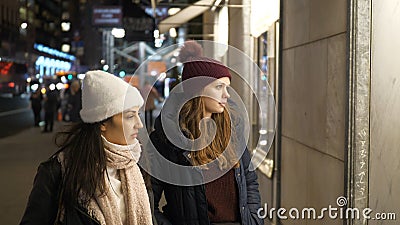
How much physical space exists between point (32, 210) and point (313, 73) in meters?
2.41

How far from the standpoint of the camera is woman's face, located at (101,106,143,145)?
230 cm

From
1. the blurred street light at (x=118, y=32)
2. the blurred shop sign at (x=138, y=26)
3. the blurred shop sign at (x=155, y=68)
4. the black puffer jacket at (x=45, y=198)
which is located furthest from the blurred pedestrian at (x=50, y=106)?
the blurred street light at (x=118, y=32)

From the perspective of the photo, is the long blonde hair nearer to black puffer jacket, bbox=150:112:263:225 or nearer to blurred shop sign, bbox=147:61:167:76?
black puffer jacket, bbox=150:112:263:225

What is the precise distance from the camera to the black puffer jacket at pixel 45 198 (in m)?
2.10

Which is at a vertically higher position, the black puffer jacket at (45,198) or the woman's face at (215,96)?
the woman's face at (215,96)

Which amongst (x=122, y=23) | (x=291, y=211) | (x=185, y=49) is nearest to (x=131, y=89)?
(x=185, y=49)

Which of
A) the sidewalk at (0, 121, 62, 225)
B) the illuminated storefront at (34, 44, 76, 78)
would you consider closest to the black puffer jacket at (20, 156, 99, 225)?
the sidewalk at (0, 121, 62, 225)

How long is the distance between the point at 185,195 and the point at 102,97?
24.7 inches

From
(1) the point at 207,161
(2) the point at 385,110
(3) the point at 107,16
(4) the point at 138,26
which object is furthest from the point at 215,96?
(3) the point at 107,16

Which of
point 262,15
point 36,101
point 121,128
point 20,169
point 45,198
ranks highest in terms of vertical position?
point 262,15

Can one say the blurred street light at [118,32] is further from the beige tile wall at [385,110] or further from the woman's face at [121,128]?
the woman's face at [121,128]

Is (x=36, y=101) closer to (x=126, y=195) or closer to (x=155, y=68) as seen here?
(x=155, y=68)

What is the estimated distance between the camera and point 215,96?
2701mm

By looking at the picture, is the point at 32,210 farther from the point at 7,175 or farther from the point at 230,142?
the point at 7,175
